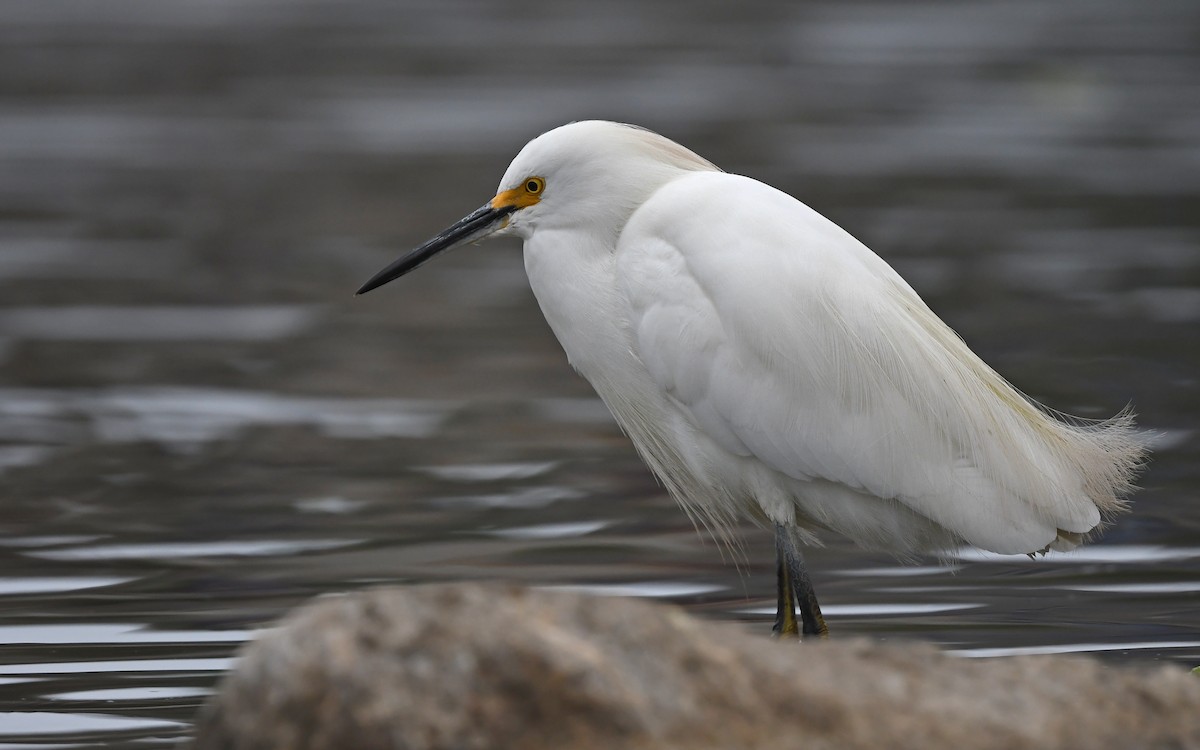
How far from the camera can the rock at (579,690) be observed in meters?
3.43

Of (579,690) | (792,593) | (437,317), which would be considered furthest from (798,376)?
(437,317)

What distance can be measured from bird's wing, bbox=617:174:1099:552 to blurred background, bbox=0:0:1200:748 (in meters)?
Answer: 0.61

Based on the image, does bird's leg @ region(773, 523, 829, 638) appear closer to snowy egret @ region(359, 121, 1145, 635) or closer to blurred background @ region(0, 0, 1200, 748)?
snowy egret @ region(359, 121, 1145, 635)

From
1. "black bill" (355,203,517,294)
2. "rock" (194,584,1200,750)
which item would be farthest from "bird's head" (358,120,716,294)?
Result: "rock" (194,584,1200,750)

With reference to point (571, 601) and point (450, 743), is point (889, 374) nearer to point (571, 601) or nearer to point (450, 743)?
point (571, 601)

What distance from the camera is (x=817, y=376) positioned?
17.7 ft

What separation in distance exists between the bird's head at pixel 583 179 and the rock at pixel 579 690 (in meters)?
2.11

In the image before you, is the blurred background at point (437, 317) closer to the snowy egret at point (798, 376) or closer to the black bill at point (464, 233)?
the snowy egret at point (798, 376)

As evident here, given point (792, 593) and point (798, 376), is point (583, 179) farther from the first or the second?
point (792, 593)

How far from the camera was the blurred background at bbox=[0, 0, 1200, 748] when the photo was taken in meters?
6.41

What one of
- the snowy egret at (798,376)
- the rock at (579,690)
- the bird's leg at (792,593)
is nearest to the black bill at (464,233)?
the snowy egret at (798,376)

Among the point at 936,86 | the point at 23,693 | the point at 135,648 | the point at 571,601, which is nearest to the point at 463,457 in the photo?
the point at 135,648

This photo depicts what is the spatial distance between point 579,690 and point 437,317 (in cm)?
846

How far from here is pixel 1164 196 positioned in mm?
15578
